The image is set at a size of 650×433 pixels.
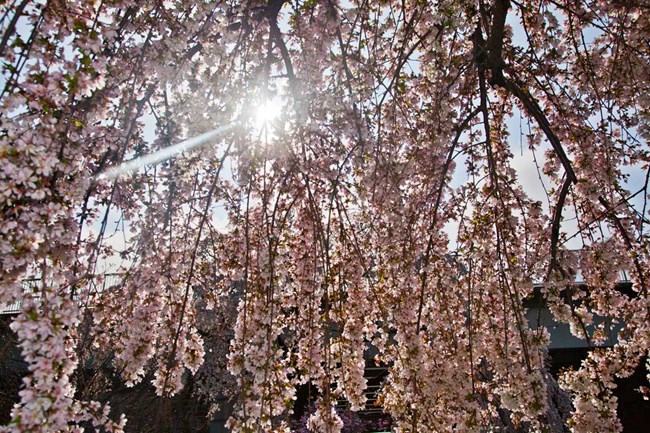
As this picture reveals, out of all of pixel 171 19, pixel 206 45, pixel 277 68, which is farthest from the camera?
pixel 277 68

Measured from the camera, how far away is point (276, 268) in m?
2.87

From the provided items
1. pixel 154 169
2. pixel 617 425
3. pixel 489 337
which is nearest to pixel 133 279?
pixel 154 169

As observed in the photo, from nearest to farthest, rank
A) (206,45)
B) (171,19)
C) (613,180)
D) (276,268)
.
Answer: (171,19) < (206,45) < (276,268) < (613,180)

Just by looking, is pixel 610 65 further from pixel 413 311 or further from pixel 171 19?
pixel 171 19

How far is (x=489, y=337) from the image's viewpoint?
3.63 meters

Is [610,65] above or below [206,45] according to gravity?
above

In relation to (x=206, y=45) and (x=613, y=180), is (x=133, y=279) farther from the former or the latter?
(x=613, y=180)

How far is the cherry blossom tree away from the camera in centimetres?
241

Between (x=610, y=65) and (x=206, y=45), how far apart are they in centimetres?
255

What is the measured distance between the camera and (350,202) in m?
3.25

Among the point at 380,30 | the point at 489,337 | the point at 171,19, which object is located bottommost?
the point at 489,337

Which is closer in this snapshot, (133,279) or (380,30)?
(133,279)

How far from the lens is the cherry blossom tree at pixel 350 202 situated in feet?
7.91

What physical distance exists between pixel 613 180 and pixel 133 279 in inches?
109
